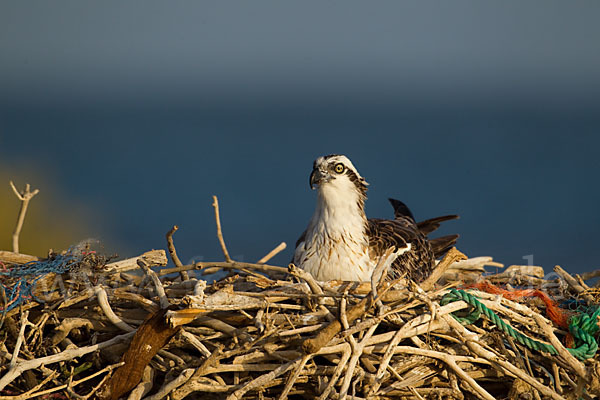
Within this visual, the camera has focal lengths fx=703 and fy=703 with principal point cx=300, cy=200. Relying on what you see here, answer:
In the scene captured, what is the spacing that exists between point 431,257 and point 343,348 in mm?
1859

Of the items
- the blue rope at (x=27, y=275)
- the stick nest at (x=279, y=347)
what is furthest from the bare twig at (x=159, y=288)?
the blue rope at (x=27, y=275)

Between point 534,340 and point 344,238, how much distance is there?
1238mm

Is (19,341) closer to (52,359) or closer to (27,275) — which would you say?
(52,359)

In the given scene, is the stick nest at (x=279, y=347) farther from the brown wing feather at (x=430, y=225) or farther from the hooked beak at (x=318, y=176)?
the brown wing feather at (x=430, y=225)

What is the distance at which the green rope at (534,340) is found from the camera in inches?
114

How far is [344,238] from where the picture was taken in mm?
3857

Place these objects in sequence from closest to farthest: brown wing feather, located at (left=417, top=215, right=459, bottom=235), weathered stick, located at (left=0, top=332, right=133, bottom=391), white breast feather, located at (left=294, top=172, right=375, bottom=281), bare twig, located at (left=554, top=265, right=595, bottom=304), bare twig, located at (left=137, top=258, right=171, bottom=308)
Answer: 1. weathered stick, located at (left=0, top=332, right=133, bottom=391)
2. bare twig, located at (left=137, top=258, right=171, bottom=308)
3. bare twig, located at (left=554, top=265, right=595, bottom=304)
4. white breast feather, located at (left=294, top=172, right=375, bottom=281)
5. brown wing feather, located at (left=417, top=215, right=459, bottom=235)

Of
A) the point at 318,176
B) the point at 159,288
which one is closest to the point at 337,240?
the point at 318,176

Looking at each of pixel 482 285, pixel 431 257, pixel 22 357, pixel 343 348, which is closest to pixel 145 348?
pixel 22 357

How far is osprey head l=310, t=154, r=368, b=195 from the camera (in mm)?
3946

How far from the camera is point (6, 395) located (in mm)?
2916

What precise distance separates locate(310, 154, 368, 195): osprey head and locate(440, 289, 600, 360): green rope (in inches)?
47.7

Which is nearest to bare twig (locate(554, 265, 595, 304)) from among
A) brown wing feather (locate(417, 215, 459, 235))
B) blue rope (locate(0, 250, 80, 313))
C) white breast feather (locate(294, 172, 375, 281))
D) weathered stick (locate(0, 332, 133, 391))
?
white breast feather (locate(294, 172, 375, 281))

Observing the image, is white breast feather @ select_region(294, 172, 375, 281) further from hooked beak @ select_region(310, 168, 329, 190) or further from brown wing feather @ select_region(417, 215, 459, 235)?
brown wing feather @ select_region(417, 215, 459, 235)
